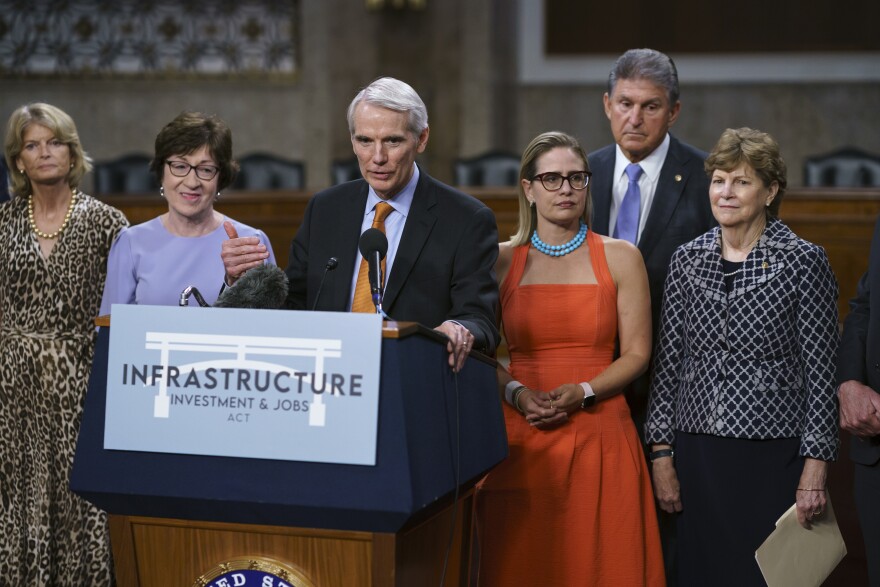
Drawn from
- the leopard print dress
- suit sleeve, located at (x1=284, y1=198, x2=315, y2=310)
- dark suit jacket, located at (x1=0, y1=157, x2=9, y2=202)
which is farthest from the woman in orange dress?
dark suit jacket, located at (x1=0, y1=157, x2=9, y2=202)

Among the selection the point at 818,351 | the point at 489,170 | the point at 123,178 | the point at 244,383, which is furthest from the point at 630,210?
the point at 123,178

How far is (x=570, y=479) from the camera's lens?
283 cm

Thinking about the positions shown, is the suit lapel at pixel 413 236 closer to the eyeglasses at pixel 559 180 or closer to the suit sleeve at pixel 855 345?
the eyeglasses at pixel 559 180

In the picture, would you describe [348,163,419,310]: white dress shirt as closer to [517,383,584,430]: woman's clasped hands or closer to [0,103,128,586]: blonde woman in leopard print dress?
[517,383,584,430]: woman's clasped hands

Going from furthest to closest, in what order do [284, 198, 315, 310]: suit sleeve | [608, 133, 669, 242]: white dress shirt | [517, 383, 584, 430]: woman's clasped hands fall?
[608, 133, 669, 242]: white dress shirt < [517, 383, 584, 430]: woman's clasped hands < [284, 198, 315, 310]: suit sleeve

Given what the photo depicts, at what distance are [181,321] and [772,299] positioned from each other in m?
1.48

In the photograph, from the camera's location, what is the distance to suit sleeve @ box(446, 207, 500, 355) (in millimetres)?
2427

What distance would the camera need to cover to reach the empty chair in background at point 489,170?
7.15 metres

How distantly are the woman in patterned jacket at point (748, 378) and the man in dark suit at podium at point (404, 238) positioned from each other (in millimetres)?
616

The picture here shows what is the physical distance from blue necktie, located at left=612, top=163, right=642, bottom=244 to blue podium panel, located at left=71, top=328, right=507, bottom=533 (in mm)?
1308

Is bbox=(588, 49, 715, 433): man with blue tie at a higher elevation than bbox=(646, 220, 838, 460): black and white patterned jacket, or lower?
higher

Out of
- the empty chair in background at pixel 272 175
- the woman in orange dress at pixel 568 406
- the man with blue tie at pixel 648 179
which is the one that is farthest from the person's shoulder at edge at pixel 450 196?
the empty chair in background at pixel 272 175

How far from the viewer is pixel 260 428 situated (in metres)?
1.96

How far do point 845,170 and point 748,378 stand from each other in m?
4.82
